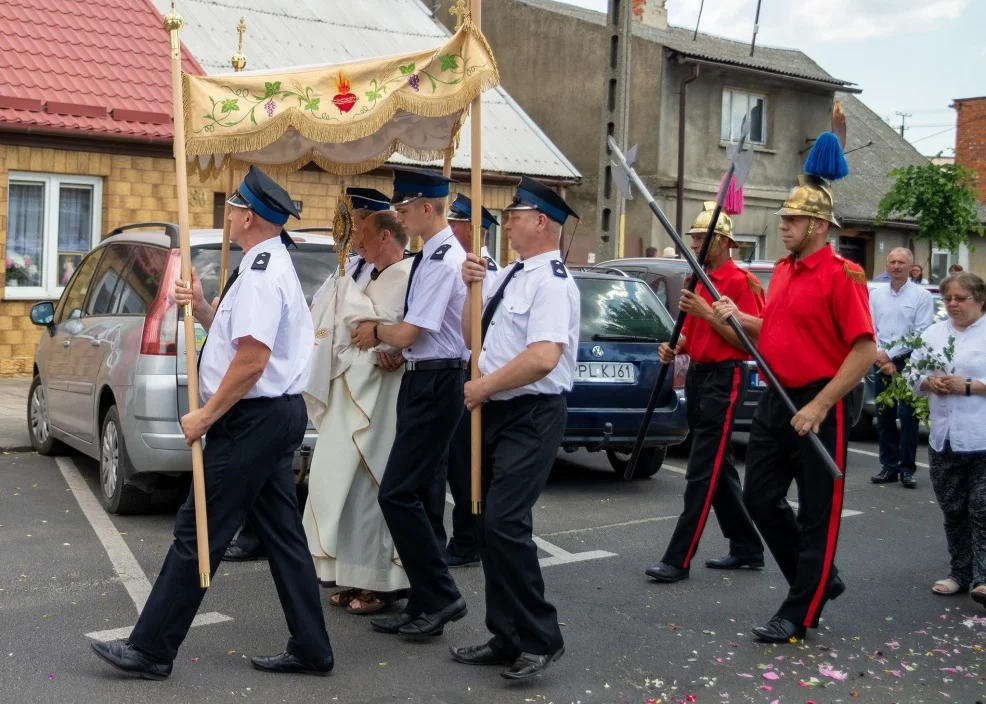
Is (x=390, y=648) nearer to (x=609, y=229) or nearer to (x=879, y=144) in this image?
(x=609, y=229)

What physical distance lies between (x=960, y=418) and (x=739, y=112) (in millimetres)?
21392

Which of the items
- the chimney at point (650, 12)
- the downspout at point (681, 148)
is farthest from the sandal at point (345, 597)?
the chimney at point (650, 12)

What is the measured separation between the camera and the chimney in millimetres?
32094

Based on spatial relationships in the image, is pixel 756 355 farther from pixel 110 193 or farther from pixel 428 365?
pixel 110 193

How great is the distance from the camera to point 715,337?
6.45 m

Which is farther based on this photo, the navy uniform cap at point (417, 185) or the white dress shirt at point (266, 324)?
the navy uniform cap at point (417, 185)

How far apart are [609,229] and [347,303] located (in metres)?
10.3

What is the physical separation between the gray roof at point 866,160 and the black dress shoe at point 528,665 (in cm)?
2539

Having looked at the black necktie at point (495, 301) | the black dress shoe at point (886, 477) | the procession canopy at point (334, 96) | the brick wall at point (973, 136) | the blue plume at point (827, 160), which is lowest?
the black dress shoe at point (886, 477)

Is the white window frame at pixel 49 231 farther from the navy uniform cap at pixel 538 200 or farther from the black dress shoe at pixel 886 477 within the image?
the navy uniform cap at pixel 538 200

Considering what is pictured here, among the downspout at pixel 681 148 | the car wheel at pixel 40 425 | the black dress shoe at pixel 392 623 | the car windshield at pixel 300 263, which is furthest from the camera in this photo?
the downspout at pixel 681 148

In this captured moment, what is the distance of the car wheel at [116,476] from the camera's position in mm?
7176

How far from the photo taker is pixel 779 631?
532cm

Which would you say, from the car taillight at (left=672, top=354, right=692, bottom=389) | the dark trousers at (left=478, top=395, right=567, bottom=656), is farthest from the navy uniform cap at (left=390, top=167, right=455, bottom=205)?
the car taillight at (left=672, top=354, right=692, bottom=389)
